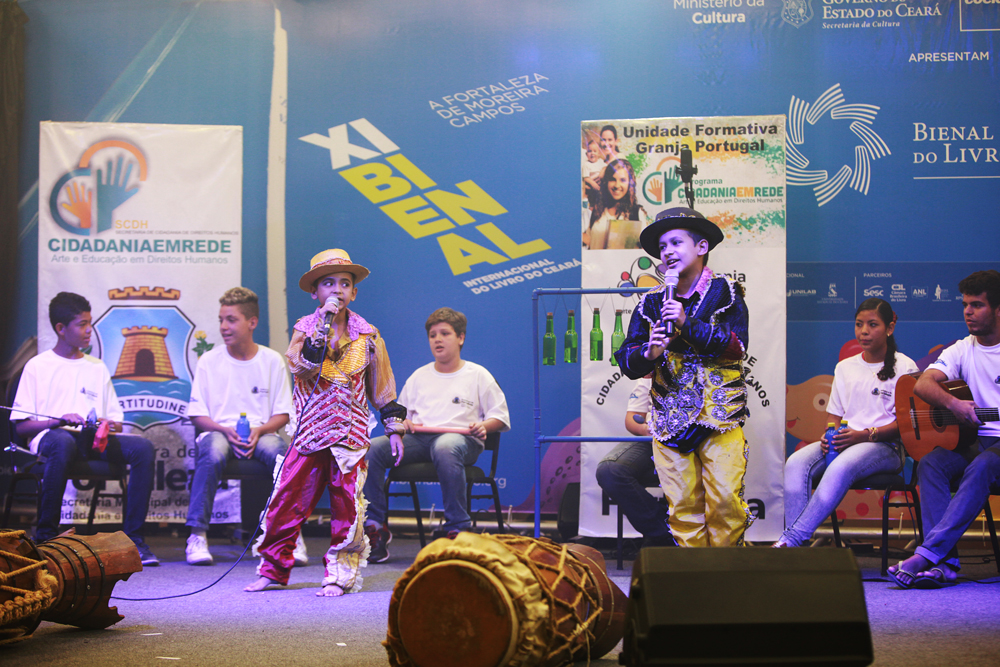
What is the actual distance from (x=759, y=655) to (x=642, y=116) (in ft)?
14.3

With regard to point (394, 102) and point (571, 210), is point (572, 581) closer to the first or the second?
point (571, 210)

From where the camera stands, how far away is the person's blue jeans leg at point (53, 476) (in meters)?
4.43

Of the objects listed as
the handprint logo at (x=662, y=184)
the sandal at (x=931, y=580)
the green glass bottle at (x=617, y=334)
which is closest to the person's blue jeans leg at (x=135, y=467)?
the green glass bottle at (x=617, y=334)

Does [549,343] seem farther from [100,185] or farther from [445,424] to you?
[100,185]

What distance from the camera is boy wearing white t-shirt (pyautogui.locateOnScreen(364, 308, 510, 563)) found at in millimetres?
4504

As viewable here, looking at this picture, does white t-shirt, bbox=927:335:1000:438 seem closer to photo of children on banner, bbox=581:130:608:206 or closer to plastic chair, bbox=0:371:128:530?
photo of children on banner, bbox=581:130:608:206

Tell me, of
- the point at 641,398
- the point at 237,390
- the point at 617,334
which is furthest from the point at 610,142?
the point at 237,390

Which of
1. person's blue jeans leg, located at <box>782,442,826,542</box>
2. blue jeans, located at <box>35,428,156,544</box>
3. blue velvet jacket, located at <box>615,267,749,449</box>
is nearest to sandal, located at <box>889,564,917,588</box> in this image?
person's blue jeans leg, located at <box>782,442,826,542</box>

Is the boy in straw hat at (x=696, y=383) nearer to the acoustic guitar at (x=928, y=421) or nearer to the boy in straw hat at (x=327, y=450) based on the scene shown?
the boy in straw hat at (x=327, y=450)

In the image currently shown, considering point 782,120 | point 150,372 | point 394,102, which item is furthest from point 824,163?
point 150,372

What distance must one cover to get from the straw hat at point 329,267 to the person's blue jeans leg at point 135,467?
5.48 ft

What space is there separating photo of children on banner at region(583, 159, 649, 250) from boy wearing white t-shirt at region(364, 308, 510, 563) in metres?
1.01

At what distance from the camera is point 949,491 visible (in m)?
3.96

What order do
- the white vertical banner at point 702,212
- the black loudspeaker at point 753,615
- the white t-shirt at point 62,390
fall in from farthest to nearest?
the white t-shirt at point 62,390
the white vertical banner at point 702,212
the black loudspeaker at point 753,615
